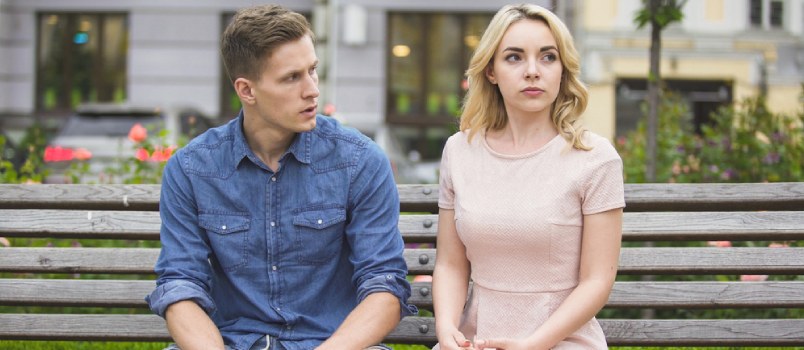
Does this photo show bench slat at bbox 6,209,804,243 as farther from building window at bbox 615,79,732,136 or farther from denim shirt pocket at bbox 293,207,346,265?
building window at bbox 615,79,732,136

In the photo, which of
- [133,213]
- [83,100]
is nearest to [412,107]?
[83,100]

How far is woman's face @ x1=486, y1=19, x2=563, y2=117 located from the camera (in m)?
3.23

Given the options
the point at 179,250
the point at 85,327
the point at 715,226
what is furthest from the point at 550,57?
the point at 85,327

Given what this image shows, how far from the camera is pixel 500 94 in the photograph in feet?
11.5

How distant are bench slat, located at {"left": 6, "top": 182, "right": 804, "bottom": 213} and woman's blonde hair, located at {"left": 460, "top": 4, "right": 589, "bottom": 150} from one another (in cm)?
62

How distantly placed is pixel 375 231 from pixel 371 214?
0.06 m

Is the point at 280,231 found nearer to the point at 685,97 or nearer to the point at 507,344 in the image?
the point at 507,344

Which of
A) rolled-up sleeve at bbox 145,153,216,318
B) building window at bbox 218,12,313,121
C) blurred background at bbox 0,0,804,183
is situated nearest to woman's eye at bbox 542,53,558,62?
rolled-up sleeve at bbox 145,153,216,318

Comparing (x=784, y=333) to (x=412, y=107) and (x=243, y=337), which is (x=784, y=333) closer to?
(x=243, y=337)

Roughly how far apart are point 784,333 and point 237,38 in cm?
229

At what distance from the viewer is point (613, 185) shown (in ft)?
10.4

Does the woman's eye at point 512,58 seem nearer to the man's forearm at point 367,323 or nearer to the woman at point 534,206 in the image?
the woman at point 534,206

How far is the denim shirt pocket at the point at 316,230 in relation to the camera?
3.41 m

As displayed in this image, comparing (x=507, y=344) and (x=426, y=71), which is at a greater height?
(x=426, y=71)
